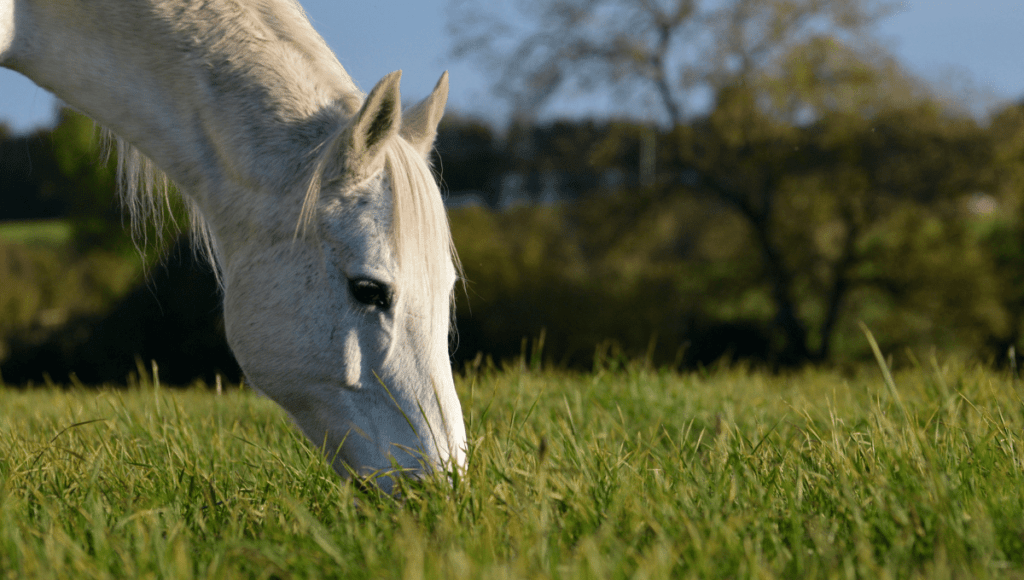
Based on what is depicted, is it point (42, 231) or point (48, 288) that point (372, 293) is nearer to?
point (48, 288)

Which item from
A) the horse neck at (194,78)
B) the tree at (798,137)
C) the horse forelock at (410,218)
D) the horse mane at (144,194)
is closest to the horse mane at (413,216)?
the horse forelock at (410,218)

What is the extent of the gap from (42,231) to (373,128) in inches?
1607

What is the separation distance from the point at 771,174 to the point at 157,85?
55.3 ft

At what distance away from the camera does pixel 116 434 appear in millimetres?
2730

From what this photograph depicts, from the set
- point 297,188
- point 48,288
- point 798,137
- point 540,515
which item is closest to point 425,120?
point 297,188

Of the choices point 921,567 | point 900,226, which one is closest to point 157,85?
point 921,567

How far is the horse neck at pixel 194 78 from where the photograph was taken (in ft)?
7.52

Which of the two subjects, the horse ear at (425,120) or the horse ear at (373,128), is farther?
the horse ear at (425,120)

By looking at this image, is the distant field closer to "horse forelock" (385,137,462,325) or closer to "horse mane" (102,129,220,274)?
"horse mane" (102,129,220,274)

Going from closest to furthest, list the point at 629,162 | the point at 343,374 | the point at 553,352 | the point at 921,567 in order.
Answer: the point at 921,567, the point at 343,374, the point at 553,352, the point at 629,162

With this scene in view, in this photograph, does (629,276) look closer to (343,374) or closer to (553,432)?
(553,432)

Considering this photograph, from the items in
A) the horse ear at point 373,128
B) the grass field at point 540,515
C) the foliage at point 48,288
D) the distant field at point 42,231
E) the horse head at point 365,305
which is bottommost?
the foliage at point 48,288

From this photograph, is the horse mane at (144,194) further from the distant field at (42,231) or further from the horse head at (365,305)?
the distant field at (42,231)

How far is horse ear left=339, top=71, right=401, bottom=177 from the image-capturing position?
202 centimetres
